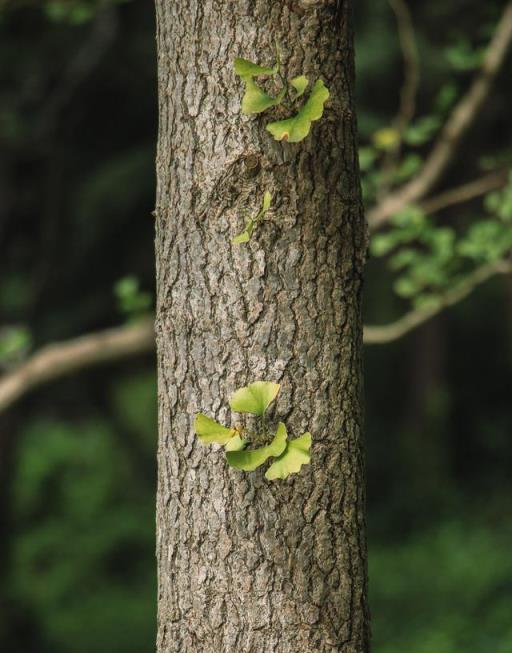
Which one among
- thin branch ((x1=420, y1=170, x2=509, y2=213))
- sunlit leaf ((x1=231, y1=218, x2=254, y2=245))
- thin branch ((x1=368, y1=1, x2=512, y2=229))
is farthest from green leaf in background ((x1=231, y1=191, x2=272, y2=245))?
thin branch ((x1=368, y1=1, x2=512, y2=229))

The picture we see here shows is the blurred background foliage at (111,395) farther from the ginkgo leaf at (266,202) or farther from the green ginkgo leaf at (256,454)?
the green ginkgo leaf at (256,454)

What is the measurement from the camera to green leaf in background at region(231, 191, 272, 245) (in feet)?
4.53

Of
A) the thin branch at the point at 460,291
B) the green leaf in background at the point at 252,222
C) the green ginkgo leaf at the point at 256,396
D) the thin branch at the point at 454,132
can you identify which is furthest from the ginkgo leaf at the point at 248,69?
the thin branch at the point at 454,132

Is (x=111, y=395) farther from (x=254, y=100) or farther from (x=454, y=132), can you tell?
(x=254, y=100)

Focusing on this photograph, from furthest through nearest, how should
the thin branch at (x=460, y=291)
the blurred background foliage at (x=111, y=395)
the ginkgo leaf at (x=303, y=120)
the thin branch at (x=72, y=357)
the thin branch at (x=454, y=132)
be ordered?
the blurred background foliage at (x=111, y=395), the thin branch at (x=72, y=357), the thin branch at (x=454, y=132), the thin branch at (x=460, y=291), the ginkgo leaf at (x=303, y=120)

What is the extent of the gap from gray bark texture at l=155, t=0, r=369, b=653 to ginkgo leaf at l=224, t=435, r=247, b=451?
0.05 meters

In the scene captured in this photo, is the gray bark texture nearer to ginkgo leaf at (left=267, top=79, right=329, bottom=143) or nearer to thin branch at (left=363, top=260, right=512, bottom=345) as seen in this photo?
ginkgo leaf at (left=267, top=79, right=329, bottom=143)

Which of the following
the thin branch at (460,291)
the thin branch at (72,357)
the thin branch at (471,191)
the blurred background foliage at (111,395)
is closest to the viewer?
the thin branch at (460,291)

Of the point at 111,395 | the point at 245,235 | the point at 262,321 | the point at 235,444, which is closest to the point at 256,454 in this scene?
the point at 235,444

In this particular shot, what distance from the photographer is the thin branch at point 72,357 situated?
4254mm

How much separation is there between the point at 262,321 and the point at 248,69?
1.27 feet

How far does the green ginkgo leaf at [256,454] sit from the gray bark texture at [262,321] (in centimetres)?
6

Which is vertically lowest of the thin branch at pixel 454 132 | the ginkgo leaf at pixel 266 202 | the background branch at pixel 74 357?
the ginkgo leaf at pixel 266 202

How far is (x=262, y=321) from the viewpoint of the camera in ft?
4.65
